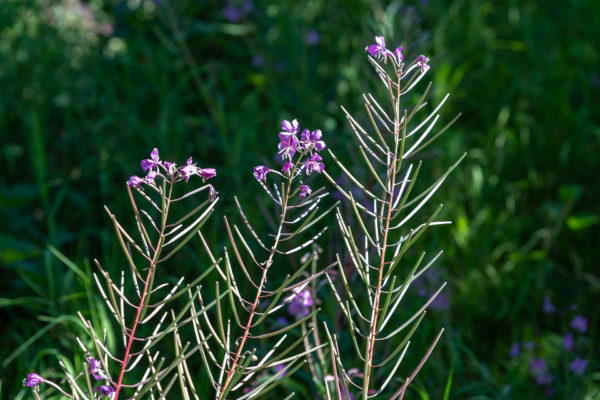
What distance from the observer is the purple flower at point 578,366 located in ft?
6.34

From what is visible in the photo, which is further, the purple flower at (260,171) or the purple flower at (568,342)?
the purple flower at (568,342)

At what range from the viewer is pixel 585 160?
2918 mm

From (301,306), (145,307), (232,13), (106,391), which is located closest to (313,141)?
(145,307)

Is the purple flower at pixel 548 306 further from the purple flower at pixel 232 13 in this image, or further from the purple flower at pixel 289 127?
the purple flower at pixel 232 13

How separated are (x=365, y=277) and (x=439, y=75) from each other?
2160 mm

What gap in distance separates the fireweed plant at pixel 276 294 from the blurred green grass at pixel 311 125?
7.0 inches

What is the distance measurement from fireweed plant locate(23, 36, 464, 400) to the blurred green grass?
179 mm

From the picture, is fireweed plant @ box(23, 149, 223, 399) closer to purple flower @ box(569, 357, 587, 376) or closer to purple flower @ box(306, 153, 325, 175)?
purple flower @ box(306, 153, 325, 175)

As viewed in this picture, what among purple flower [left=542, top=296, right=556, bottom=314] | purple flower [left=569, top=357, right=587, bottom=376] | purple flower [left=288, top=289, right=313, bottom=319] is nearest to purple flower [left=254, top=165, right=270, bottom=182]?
purple flower [left=288, top=289, right=313, bottom=319]

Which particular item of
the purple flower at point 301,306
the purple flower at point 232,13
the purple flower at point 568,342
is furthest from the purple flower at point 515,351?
the purple flower at point 232,13

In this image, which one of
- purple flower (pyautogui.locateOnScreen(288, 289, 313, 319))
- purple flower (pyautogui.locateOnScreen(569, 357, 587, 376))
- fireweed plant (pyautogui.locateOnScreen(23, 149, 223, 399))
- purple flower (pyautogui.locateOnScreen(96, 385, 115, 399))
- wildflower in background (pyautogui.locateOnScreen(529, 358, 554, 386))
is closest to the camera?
fireweed plant (pyautogui.locateOnScreen(23, 149, 223, 399))

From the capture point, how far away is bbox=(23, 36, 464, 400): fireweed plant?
104 centimetres

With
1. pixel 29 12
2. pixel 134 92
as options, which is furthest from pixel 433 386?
pixel 29 12

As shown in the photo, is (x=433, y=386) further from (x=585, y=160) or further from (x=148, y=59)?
(x=148, y=59)
